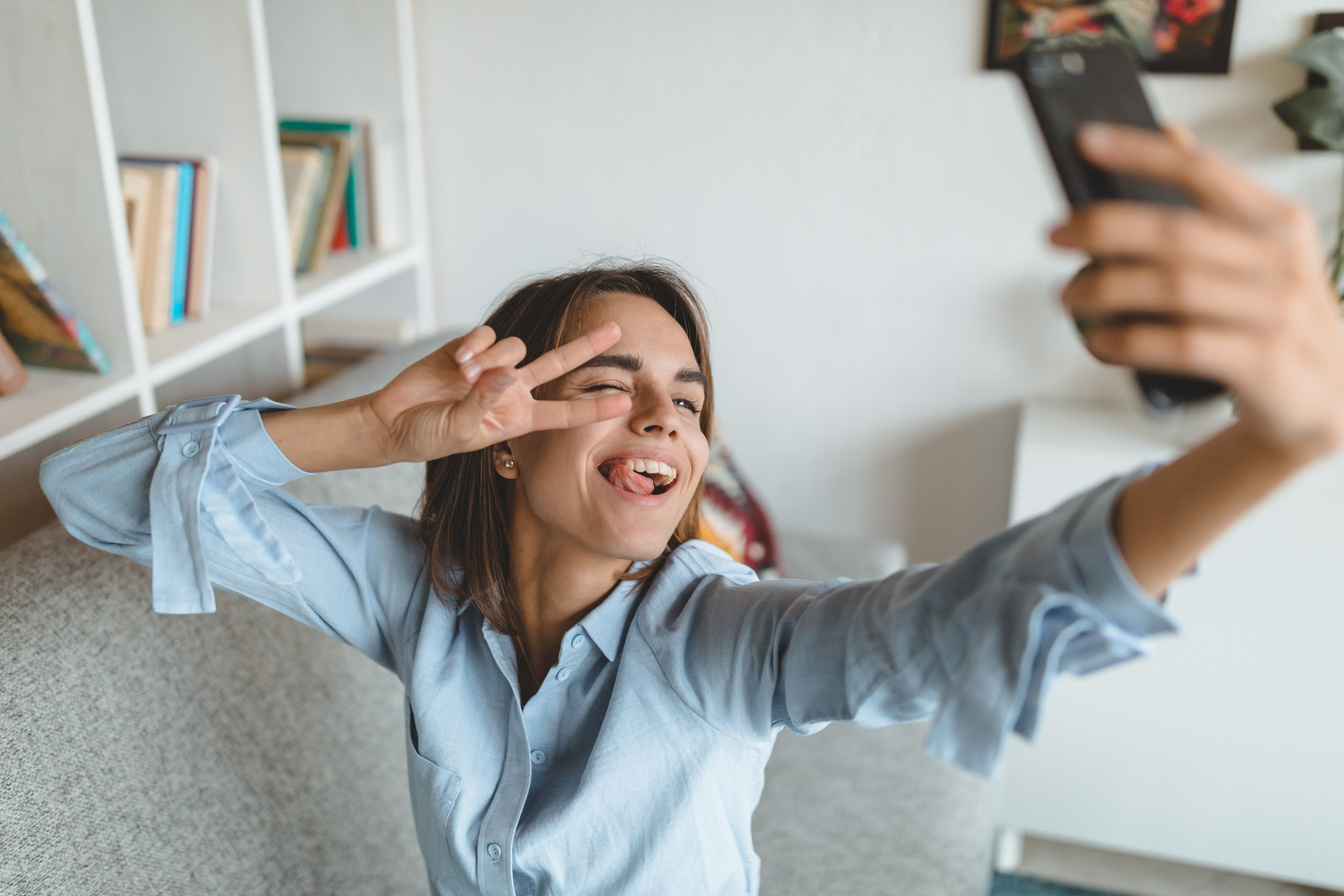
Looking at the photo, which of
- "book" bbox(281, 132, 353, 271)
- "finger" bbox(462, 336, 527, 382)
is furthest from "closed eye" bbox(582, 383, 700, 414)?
"book" bbox(281, 132, 353, 271)

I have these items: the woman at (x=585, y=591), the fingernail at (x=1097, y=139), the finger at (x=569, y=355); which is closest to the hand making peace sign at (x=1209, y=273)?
the fingernail at (x=1097, y=139)

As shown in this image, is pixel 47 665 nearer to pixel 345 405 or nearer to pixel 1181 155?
pixel 345 405

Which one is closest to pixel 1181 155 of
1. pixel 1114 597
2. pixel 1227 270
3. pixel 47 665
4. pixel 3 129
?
pixel 1227 270

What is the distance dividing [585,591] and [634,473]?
142 millimetres

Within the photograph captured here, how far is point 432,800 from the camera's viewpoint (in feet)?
3.42

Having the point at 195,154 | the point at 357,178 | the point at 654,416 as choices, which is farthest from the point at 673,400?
the point at 357,178

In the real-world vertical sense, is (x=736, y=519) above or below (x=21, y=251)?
below

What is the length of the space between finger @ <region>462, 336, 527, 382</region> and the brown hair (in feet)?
0.39

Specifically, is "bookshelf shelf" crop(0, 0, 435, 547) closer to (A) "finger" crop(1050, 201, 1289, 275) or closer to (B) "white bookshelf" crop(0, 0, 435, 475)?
(B) "white bookshelf" crop(0, 0, 435, 475)

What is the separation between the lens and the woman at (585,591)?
2.12 feet

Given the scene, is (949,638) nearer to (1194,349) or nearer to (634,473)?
(1194,349)

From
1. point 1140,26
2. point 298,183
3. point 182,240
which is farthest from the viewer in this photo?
point 298,183

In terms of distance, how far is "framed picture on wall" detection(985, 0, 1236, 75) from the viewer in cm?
179

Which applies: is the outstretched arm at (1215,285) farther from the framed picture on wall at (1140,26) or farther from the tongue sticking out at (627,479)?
the framed picture on wall at (1140,26)
